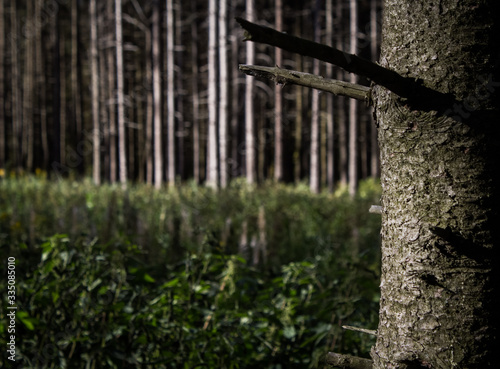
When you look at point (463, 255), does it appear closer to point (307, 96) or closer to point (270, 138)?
point (307, 96)

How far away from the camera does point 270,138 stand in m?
27.9

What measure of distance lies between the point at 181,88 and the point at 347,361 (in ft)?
73.1

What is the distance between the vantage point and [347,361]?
4.40 feet

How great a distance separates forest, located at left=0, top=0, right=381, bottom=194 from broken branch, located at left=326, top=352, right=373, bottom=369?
48.5 inches

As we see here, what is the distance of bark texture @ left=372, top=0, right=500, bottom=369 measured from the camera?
1.20m

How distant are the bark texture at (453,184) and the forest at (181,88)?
99 centimetres

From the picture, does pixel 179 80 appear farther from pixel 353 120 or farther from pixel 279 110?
pixel 353 120

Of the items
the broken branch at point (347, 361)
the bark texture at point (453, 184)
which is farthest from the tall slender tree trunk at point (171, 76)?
the bark texture at point (453, 184)

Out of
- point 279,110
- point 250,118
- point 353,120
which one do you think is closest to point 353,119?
point 353,120

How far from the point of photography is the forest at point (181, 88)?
12.3 m

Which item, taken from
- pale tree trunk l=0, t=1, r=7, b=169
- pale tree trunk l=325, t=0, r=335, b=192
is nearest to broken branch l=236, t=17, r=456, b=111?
pale tree trunk l=325, t=0, r=335, b=192

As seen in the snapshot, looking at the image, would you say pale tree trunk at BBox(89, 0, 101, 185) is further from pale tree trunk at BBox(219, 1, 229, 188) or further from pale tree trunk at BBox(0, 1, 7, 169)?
pale tree trunk at BBox(0, 1, 7, 169)

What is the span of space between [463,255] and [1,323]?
81.0 inches

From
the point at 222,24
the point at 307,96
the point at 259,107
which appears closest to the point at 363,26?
the point at 307,96
